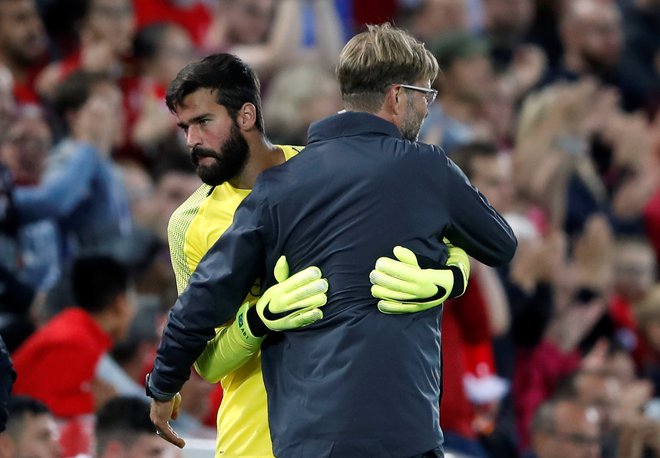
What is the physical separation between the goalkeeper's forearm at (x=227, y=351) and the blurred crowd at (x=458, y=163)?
5.42ft

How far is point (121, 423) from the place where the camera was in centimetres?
531

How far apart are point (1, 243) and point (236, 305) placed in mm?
2846

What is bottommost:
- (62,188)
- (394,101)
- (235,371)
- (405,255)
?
(62,188)

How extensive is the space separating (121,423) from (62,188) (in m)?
1.68

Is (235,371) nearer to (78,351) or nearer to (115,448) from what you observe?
(115,448)

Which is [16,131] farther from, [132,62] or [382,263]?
[382,263]

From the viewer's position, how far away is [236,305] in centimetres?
362

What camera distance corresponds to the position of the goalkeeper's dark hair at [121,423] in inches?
209

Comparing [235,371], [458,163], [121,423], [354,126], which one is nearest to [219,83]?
[354,126]

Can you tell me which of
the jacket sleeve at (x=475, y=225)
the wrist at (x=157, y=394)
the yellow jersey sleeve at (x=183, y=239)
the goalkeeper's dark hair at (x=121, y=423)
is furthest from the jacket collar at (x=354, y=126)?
the goalkeeper's dark hair at (x=121, y=423)

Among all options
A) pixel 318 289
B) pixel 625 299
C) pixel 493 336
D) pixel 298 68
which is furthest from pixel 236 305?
pixel 625 299

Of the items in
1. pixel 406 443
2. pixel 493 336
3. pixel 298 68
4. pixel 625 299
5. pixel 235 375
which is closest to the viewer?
pixel 406 443

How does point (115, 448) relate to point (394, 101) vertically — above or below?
below

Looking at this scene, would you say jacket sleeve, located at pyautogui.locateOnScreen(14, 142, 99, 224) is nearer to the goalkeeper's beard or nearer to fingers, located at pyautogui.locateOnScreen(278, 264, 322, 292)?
the goalkeeper's beard
